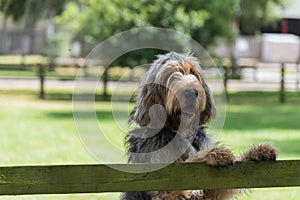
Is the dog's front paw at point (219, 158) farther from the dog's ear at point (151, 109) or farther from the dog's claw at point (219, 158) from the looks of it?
the dog's ear at point (151, 109)

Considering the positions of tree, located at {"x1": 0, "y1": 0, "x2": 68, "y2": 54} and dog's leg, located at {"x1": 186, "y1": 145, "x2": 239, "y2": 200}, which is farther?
tree, located at {"x1": 0, "y1": 0, "x2": 68, "y2": 54}

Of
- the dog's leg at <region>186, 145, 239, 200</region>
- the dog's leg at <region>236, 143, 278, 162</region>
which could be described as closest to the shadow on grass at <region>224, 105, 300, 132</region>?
the dog's leg at <region>236, 143, 278, 162</region>

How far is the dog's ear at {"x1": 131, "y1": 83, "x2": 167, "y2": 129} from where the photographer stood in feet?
16.8

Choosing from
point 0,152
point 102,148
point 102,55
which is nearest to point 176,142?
point 102,148

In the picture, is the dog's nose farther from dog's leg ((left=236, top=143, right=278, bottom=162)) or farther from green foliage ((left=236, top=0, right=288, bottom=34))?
green foliage ((left=236, top=0, right=288, bottom=34))

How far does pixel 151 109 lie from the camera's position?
16.8 ft

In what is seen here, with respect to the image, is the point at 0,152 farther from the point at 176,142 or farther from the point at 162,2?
the point at 162,2

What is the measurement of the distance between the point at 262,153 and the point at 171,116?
0.90 meters

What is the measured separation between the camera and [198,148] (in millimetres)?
5156

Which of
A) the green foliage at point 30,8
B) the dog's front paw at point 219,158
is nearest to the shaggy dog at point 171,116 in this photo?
the dog's front paw at point 219,158

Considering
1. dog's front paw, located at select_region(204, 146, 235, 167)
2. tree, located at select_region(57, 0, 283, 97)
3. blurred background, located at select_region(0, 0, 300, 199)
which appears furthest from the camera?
tree, located at select_region(57, 0, 283, 97)

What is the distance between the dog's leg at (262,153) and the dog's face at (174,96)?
2.06 feet

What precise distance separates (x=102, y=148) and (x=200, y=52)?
6.26 ft

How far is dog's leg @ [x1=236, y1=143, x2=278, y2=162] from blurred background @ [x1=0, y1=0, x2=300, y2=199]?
933 millimetres
